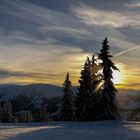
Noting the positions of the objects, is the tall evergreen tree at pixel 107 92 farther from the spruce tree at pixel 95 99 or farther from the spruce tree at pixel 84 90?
the spruce tree at pixel 84 90

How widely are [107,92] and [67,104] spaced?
18.4m

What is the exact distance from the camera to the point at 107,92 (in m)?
47.5

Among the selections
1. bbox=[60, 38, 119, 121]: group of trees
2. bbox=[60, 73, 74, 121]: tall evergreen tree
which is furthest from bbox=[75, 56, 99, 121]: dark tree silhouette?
bbox=[60, 73, 74, 121]: tall evergreen tree

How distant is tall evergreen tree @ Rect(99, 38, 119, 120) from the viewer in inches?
1852

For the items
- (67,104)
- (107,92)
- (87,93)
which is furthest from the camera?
(67,104)

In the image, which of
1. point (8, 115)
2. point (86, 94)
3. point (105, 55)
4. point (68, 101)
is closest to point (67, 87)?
point (68, 101)

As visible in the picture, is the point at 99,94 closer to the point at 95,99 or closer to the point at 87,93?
the point at 95,99

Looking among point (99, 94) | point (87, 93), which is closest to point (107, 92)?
point (99, 94)

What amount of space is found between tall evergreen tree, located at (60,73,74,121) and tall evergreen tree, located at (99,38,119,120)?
16556 mm

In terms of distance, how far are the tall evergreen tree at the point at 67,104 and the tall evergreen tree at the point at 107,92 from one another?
1656 cm

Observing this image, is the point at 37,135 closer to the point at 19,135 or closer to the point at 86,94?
the point at 19,135

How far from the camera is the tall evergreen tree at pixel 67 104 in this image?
6402 cm

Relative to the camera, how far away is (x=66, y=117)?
209ft

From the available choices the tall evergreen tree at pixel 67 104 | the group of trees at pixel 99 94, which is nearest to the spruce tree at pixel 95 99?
the group of trees at pixel 99 94
